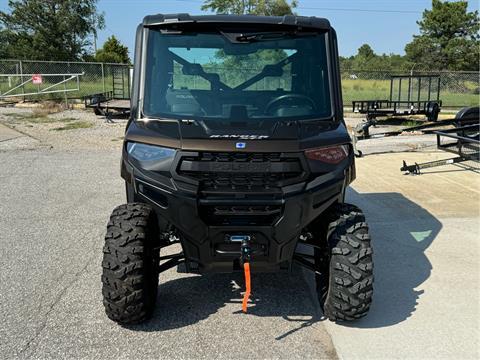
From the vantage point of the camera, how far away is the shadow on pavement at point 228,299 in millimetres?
3755

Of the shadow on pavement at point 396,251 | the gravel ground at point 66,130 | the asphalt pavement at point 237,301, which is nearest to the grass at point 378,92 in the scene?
the gravel ground at point 66,130

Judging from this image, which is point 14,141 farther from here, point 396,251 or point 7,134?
point 396,251

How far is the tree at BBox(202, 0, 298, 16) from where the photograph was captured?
3906 centimetres

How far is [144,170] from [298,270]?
211cm

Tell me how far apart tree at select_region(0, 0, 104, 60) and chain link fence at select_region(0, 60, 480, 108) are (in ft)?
79.6

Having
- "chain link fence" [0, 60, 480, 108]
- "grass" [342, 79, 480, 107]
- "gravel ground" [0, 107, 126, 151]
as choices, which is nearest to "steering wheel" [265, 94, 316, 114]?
"gravel ground" [0, 107, 126, 151]

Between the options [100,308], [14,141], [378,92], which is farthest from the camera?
[378,92]

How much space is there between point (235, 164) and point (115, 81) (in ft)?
77.3

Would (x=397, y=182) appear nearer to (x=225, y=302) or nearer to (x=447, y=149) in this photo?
(x=447, y=149)

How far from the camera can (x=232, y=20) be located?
146 inches

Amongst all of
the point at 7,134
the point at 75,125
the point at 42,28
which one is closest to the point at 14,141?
the point at 7,134

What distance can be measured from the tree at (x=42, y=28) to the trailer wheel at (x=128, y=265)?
50135mm

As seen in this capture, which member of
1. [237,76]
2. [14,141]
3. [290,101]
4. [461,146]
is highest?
[237,76]

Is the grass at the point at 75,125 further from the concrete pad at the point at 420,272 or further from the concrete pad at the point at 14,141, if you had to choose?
the concrete pad at the point at 420,272
